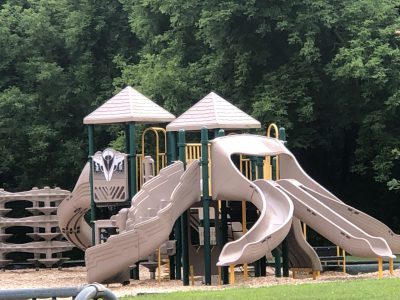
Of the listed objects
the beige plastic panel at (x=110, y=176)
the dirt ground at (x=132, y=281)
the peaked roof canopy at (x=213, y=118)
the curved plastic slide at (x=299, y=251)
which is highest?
the peaked roof canopy at (x=213, y=118)

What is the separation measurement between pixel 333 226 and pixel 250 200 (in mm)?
A: 1557

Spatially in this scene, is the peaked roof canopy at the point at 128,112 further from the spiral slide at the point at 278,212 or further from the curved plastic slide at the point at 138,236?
the spiral slide at the point at 278,212

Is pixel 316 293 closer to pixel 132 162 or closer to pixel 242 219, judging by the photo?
pixel 242 219

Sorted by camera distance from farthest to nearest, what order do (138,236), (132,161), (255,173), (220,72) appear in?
(220,72)
(132,161)
(255,173)
(138,236)

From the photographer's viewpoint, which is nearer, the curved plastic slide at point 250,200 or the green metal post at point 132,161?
the curved plastic slide at point 250,200

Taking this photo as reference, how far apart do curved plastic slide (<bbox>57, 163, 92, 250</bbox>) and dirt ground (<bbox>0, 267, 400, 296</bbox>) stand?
0.92 meters

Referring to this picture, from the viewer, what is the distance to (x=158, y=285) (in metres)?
19.0

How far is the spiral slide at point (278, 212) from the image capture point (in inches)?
663

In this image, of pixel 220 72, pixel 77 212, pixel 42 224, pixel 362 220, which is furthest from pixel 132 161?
pixel 220 72

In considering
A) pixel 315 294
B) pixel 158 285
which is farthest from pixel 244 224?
pixel 315 294

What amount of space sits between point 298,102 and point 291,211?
12426 mm

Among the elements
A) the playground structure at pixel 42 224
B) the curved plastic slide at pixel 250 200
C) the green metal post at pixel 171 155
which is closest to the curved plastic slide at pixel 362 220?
the curved plastic slide at pixel 250 200

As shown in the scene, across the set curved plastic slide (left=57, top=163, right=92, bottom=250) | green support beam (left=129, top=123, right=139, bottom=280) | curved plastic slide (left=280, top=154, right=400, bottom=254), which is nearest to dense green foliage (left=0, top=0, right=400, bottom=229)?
curved plastic slide (left=57, top=163, right=92, bottom=250)

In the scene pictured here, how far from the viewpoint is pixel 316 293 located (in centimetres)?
1288
